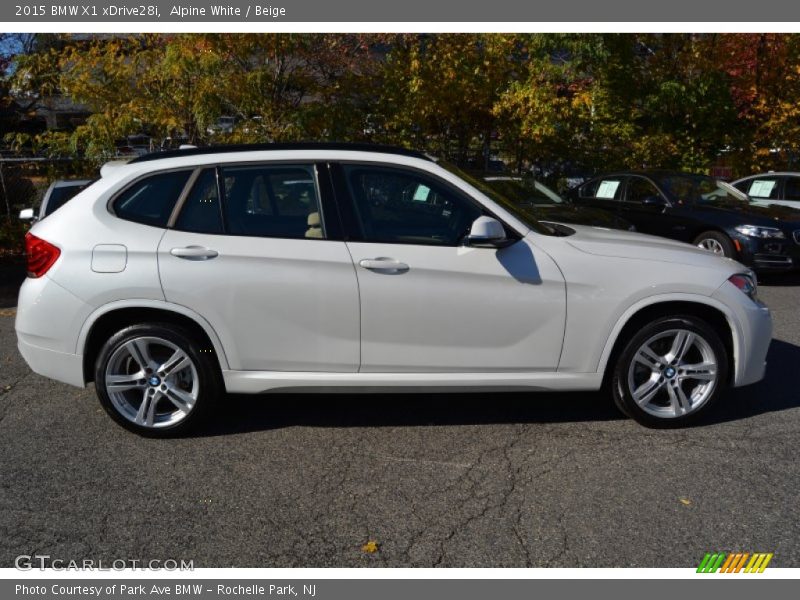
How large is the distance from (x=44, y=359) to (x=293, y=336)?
1.57m

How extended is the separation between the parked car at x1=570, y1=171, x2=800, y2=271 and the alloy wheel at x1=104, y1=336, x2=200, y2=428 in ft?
21.7

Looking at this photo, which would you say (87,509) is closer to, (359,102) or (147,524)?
(147,524)

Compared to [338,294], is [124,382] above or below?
below

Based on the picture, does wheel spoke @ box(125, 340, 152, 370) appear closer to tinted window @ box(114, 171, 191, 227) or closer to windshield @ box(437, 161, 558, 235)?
tinted window @ box(114, 171, 191, 227)

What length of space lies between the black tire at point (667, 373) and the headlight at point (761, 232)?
17.8 feet

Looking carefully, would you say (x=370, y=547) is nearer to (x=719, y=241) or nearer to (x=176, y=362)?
(x=176, y=362)

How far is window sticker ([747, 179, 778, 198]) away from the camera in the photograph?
1169cm

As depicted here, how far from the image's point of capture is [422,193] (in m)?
4.51

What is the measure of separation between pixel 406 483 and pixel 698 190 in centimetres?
813

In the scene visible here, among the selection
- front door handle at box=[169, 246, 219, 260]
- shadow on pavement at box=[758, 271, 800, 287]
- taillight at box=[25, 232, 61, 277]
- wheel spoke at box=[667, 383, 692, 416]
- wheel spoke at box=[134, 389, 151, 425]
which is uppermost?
front door handle at box=[169, 246, 219, 260]

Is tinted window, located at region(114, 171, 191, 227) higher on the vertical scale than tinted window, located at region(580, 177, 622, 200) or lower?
higher

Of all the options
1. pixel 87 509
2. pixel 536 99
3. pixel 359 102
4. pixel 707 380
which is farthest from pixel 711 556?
pixel 536 99

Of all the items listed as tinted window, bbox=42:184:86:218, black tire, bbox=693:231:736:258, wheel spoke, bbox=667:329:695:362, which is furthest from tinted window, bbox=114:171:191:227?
black tire, bbox=693:231:736:258

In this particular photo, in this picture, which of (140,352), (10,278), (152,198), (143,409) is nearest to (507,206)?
(152,198)
